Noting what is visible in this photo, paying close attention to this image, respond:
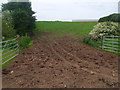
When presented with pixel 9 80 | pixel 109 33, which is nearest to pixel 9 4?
pixel 109 33

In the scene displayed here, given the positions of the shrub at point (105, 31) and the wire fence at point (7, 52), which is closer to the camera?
the wire fence at point (7, 52)

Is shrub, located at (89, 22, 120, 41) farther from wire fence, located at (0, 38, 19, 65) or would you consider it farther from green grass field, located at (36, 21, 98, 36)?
green grass field, located at (36, 21, 98, 36)

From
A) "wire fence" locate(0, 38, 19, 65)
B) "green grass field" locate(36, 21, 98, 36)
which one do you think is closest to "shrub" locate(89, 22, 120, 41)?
"wire fence" locate(0, 38, 19, 65)

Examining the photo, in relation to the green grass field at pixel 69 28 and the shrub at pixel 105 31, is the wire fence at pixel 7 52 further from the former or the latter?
the green grass field at pixel 69 28

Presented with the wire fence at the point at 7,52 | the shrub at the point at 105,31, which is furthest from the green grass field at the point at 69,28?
the wire fence at the point at 7,52

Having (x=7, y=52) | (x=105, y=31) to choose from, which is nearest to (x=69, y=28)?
(x=105, y=31)

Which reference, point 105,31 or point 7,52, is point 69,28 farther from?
point 7,52

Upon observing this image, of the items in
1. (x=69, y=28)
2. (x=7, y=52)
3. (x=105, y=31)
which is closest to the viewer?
(x=7, y=52)

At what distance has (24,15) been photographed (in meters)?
19.4

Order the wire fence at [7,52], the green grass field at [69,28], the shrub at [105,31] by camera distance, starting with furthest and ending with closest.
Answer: the green grass field at [69,28] < the shrub at [105,31] < the wire fence at [7,52]

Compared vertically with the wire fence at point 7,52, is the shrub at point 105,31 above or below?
above

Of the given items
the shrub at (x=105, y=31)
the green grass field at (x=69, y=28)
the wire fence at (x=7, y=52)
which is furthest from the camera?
the green grass field at (x=69, y=28)

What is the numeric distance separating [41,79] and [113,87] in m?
2.08

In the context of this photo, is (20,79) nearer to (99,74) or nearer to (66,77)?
(66,77)
